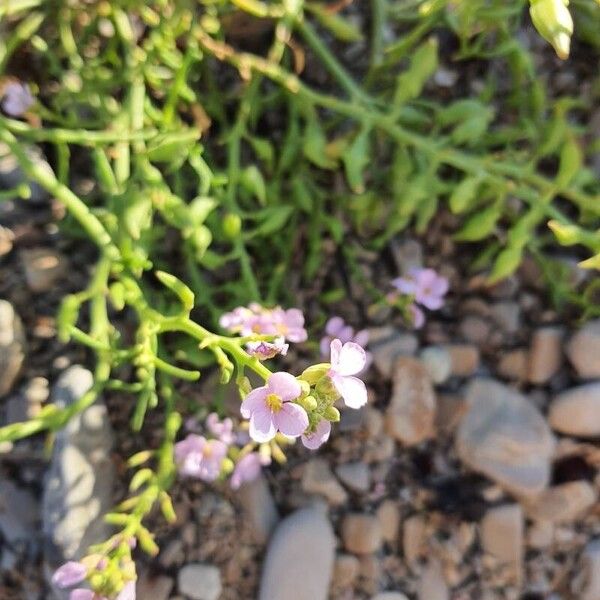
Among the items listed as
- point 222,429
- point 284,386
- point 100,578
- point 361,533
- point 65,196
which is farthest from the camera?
point 361,533

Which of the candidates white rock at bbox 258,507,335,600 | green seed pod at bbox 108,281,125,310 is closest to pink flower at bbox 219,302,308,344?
green seed pod at bbox 108,281,125,310

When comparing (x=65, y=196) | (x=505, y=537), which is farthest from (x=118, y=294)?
(x=505, y=537)

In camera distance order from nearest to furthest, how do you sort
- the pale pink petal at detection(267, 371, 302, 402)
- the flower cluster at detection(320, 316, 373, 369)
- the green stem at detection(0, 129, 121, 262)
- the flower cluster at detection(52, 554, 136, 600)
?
the pale pink petal at detection(267, 371, 302, 402) → the flower cluster at detection(52, 554, 136, 600) → the green stem at detection(0, 129, 121, 262) → the flower cluster at detection(320, 316, 373, 369)

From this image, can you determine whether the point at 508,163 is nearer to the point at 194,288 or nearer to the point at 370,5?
the point at 370,5

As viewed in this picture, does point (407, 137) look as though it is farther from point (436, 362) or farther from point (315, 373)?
point (315, 373)

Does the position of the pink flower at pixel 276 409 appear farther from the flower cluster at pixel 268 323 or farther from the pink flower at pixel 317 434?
the flower cluster at pixel 268 323

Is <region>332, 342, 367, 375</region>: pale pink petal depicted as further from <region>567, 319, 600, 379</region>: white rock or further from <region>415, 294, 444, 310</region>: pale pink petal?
<region>567, 319, 600, 379</region>: white rock
